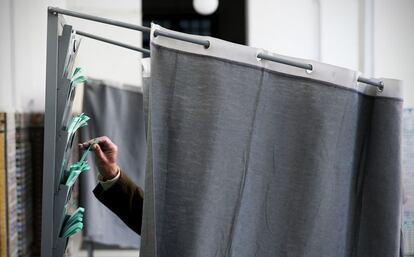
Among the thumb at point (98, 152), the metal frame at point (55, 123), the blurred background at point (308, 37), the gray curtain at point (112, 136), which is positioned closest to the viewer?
the metal frame at point (55, 123)

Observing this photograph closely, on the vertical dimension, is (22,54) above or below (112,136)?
above

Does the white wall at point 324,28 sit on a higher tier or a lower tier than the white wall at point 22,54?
higher

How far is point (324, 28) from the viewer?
8.05ft

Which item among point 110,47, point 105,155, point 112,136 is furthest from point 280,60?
point 110,47

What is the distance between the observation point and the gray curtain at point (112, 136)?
6.41 ft

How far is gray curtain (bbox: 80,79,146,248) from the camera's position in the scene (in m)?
1.95

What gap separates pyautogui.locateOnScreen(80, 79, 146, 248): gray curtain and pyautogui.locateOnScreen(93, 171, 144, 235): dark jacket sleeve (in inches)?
28.2

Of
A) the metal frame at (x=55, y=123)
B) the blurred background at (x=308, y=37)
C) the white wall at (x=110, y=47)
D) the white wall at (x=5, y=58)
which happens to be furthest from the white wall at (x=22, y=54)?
the metal frame at (x=55, y=123)

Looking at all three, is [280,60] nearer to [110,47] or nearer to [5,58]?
[5,58]

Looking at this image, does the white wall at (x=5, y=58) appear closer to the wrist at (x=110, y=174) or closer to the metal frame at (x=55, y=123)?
the wrist at (x=110, y=174)

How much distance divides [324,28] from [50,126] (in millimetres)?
2013

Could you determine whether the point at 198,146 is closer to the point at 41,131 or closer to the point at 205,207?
the point at 205,207

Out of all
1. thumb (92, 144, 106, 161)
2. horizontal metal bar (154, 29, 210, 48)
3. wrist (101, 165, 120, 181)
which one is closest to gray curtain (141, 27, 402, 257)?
horizontal metal bar (154, 29, 210, 48)

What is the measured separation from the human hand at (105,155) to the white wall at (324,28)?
153 centimetres
